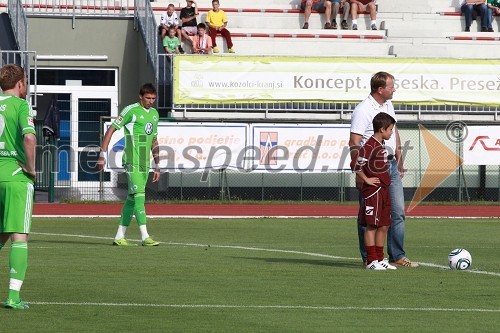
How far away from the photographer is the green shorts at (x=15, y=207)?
8.77m

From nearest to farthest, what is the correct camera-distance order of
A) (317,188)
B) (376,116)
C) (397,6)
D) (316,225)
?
(376,116) < (316,225) < (317,188) < (397,6)

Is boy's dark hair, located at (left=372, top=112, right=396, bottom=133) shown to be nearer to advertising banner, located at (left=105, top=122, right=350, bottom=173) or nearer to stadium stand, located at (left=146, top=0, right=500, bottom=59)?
advertising banner, located at (left=105, top=122, right=350, bottom=173)

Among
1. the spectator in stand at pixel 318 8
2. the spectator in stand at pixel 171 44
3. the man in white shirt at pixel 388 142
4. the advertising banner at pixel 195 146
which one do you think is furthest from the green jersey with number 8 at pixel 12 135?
the spectator in stand at pixel 318 8

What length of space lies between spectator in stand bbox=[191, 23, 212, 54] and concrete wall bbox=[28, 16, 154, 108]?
1.96 meters

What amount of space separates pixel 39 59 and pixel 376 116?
68.8ft

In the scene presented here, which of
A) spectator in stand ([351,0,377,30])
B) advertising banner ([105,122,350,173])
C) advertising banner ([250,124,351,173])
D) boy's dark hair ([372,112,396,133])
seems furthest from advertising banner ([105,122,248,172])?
boy's dark hair ([372,112,396,133])

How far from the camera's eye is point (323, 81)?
28406 millimetres

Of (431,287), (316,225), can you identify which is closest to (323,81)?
(316,225)

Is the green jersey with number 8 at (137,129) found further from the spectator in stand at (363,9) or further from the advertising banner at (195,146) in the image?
the spectator in stand at (363,9)

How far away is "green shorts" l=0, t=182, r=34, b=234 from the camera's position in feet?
28.8

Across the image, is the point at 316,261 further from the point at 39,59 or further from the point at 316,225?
the point at 39,59

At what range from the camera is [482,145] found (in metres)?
27.2

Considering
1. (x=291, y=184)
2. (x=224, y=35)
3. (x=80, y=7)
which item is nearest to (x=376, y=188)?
(x=291, y=184)

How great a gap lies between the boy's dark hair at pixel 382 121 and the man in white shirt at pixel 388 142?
33cm
